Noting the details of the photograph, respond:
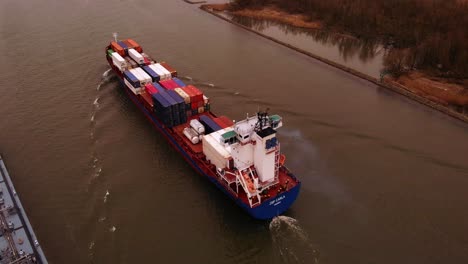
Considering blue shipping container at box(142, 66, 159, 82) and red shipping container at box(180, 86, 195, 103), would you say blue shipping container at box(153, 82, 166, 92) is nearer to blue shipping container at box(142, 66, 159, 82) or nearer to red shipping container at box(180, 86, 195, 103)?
blue shipping container at box(142, 66, 159, 82)

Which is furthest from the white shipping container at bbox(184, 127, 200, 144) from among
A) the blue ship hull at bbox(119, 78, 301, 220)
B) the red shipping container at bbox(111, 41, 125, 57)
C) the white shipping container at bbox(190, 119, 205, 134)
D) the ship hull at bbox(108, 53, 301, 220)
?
the red shipping container at bbox(111, 41, 125, 57)

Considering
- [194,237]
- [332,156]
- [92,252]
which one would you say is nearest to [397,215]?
[332,156]

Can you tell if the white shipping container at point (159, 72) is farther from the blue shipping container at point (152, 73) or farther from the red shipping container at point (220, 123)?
the red shipping container at point (220, 123)

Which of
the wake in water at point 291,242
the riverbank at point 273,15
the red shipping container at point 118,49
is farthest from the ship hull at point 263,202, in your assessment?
the riverbank at point 273,15

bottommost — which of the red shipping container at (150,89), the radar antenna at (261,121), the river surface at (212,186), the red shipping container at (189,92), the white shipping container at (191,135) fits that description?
the river surface at (212,186)

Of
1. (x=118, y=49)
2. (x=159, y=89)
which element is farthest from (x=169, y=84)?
(x=118, y=49)

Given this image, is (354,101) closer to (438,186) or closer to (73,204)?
(438,186)
